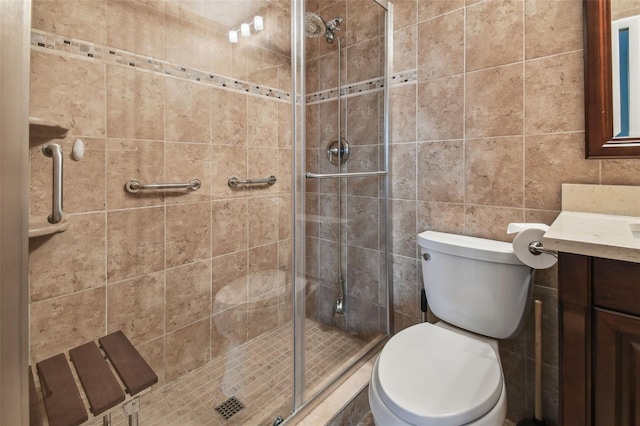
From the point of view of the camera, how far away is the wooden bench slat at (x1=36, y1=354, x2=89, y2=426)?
28.8 inches

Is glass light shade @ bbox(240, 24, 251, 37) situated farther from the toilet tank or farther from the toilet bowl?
the toilet bowl

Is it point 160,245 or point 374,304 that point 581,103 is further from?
point 160,245

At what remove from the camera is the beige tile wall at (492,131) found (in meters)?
1.16

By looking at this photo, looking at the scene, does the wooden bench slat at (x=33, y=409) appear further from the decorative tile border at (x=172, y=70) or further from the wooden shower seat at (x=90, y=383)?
the decorative tile border at (x=172, y=70)

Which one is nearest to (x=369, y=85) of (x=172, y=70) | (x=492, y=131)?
(x=492, y=131)

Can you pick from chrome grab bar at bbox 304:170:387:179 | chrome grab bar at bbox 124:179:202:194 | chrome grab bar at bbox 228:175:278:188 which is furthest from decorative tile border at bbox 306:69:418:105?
chrome grab bar at bbox 124:179:202:194

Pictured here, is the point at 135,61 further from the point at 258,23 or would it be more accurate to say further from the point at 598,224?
the point at 598,224

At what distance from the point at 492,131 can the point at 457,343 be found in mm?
875

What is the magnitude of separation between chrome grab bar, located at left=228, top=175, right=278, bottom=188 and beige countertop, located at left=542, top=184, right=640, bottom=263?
4.39 feet

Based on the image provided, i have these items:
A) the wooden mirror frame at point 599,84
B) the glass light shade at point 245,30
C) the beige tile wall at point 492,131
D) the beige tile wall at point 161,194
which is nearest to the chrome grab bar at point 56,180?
the beige tile wall at point 161,194

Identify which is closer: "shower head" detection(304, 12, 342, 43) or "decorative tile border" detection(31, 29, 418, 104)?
"decorative tile border" detection(31, 29, 418, 104)

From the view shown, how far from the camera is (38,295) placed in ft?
3.60

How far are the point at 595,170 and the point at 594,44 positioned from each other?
0.44 m

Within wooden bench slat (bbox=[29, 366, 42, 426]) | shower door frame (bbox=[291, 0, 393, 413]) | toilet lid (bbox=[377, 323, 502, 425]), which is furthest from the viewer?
shower door frame (bbox=[291, 0, 393, 413])
